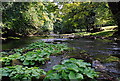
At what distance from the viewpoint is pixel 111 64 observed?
4.12 meters

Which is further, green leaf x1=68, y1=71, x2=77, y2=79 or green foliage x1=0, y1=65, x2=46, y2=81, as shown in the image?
green foliage x1=0, y1=65, x2=46, y2=81

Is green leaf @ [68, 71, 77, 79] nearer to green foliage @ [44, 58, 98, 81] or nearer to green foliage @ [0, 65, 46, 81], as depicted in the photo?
green foliage @ [44, 58, 98, 81]

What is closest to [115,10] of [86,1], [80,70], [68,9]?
[86,1]

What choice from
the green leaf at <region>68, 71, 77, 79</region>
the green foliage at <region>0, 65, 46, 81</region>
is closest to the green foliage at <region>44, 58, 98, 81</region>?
the green leaf at <region>68, 71, 77, 79</region>

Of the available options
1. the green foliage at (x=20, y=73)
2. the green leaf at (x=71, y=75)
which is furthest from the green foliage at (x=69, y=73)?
the green foliage at (x=20, y=73)

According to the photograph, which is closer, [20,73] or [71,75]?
[71,75]

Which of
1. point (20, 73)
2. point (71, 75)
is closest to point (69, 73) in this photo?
point (71, 75)

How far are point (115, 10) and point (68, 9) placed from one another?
5.64 meters

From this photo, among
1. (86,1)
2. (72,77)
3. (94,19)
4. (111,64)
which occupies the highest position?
(86,1)

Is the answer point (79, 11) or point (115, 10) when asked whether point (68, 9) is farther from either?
point (115, 10)

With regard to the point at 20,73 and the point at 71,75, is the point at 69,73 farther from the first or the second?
the point at 20,73

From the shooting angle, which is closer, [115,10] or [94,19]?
[115,10]

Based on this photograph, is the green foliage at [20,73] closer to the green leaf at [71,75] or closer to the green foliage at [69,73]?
the green foliage at [69,73]

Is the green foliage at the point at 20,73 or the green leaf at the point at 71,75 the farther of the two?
the green foliage at the point at 20,73
